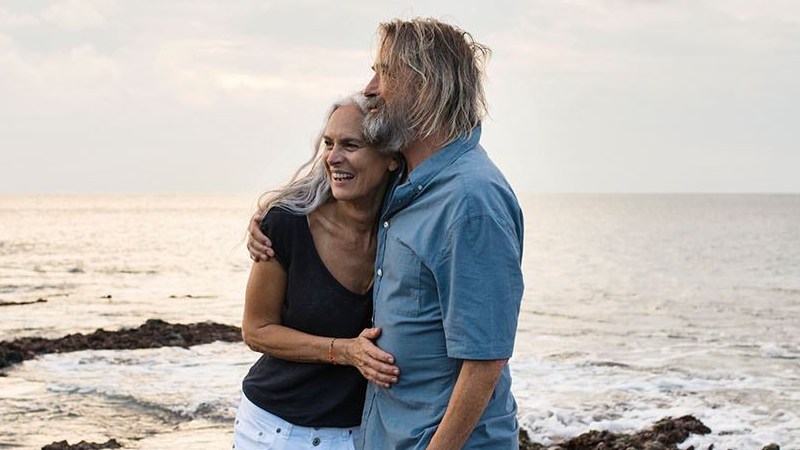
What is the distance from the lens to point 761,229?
89250 millimetres

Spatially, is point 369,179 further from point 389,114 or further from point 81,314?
point 81,314

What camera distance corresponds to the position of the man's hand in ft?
12.0

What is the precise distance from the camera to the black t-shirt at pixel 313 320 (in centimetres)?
367

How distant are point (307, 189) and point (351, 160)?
12.8 inches

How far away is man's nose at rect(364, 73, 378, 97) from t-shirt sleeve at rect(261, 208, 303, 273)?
1.81ft

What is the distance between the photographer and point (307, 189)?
3.73 meters

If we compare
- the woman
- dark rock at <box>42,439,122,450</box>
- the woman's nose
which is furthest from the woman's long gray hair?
dark rock at <box>42,439,122,450</box>

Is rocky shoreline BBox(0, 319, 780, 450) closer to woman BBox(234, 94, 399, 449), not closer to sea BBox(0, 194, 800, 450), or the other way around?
sea BBox(0, 194, 800, 450)

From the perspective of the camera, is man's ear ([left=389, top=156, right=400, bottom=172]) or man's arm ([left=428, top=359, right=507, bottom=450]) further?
man's ear ([left=389, top=156, right=400, bottom=172])

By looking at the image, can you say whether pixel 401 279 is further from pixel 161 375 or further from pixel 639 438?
pixel 161 375

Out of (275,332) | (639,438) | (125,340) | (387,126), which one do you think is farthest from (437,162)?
(125,340)

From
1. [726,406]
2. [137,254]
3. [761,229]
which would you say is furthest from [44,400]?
[761,229]

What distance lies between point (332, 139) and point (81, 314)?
23.2 metres

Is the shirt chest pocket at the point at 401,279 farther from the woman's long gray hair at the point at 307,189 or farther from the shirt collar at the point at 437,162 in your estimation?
the woman's long gray hair at the point at 307,189
